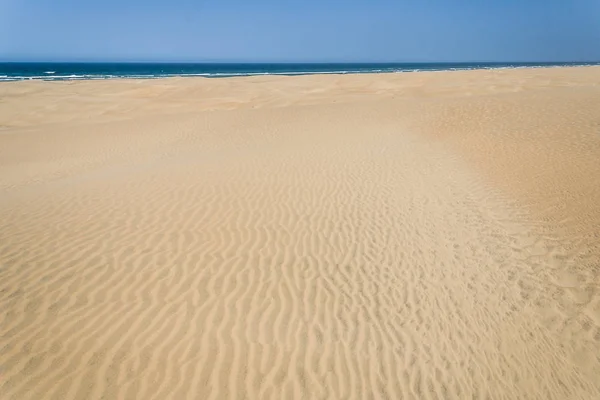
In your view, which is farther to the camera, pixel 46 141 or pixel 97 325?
pixel 46 141

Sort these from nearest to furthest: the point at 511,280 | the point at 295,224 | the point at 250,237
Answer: the point at 511,280, the point at 250,237, the point at 295,224

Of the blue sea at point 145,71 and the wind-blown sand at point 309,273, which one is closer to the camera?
the wind-blown sand at point 309,273

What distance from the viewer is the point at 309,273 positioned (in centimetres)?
585

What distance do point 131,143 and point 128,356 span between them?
13.1m

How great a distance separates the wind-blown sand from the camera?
4059 mm

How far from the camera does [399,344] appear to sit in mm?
4496

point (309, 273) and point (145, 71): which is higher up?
point (309, 273)

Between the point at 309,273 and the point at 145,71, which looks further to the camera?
the point at 145,71

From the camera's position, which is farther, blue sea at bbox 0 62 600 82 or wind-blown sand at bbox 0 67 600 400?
blue sea at bbox 0 62 600 82

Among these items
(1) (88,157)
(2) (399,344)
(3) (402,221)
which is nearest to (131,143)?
(1) (88,157)

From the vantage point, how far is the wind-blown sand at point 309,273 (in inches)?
160

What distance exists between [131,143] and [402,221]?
12363mm

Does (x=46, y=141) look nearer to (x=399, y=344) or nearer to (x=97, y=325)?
(x=97, y=325)

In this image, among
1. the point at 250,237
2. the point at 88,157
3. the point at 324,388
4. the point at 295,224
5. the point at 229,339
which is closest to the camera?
the point at 324,388
